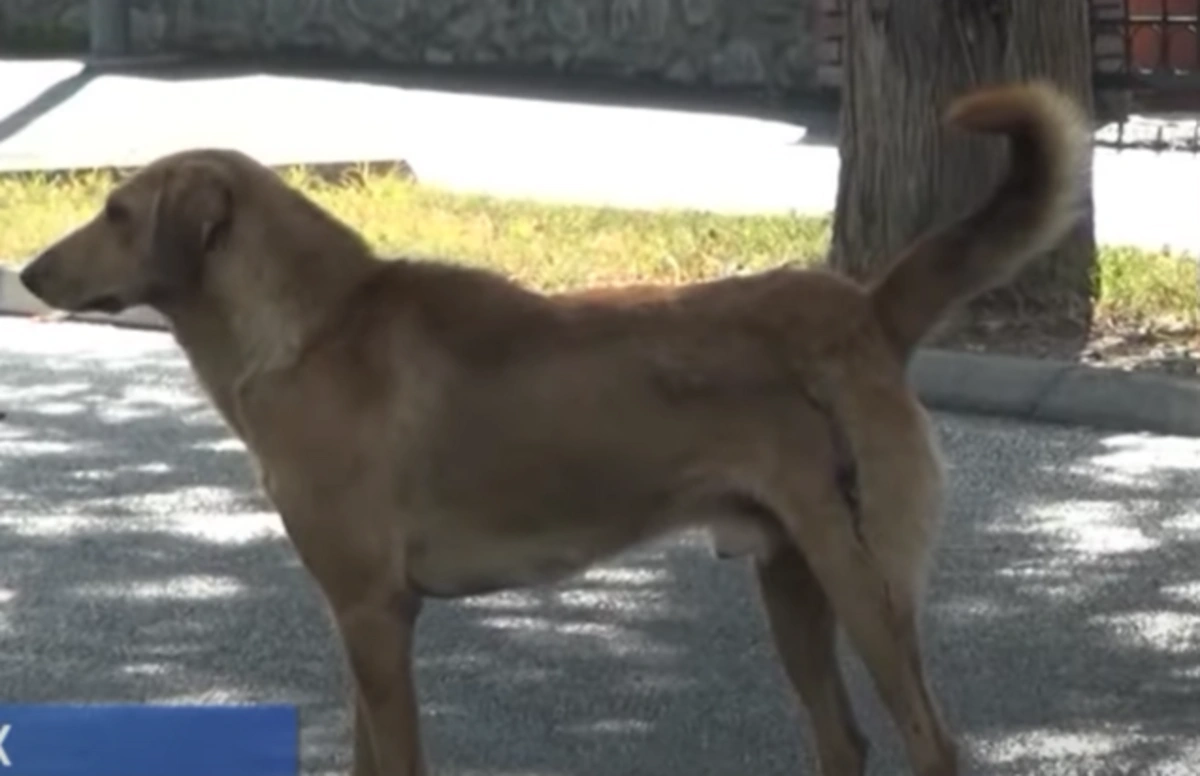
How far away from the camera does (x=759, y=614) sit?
26.7 ft

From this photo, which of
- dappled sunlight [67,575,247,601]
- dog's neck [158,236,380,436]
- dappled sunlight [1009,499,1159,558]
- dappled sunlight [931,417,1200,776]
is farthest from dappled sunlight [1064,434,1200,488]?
dog's neck [158,236,380,436]

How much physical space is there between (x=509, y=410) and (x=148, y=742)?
939 millimetres

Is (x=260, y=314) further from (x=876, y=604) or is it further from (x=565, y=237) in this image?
(x=565, y=237)

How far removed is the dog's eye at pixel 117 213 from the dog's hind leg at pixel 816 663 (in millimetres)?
1344

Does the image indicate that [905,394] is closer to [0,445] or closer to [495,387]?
[495,387]

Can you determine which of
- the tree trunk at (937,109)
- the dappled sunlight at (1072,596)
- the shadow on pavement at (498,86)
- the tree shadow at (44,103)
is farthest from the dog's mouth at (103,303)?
the tree shadow at (44,103)

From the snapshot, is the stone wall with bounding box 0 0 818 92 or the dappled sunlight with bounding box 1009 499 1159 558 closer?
the dappled sunlight with bounding box 1009 499 1159 558

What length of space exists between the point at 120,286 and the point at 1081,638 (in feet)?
9.74

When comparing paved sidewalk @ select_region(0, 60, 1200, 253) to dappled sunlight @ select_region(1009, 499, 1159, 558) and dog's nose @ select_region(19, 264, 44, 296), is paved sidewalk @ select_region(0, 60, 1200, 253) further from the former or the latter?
dog's nose @ select_region(19, 264, 44, 296)

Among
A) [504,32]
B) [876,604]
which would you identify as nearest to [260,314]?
[876,604]

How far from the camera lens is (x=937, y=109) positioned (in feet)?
37.9

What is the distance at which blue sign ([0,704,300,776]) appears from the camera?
5930 mm

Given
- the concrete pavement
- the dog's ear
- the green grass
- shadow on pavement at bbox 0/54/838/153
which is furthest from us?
shadow on pavement at bbox 0/54/838/153

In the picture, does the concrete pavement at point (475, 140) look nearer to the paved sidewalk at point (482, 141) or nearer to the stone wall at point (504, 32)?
the paved sidewalk at point (482, 141)
